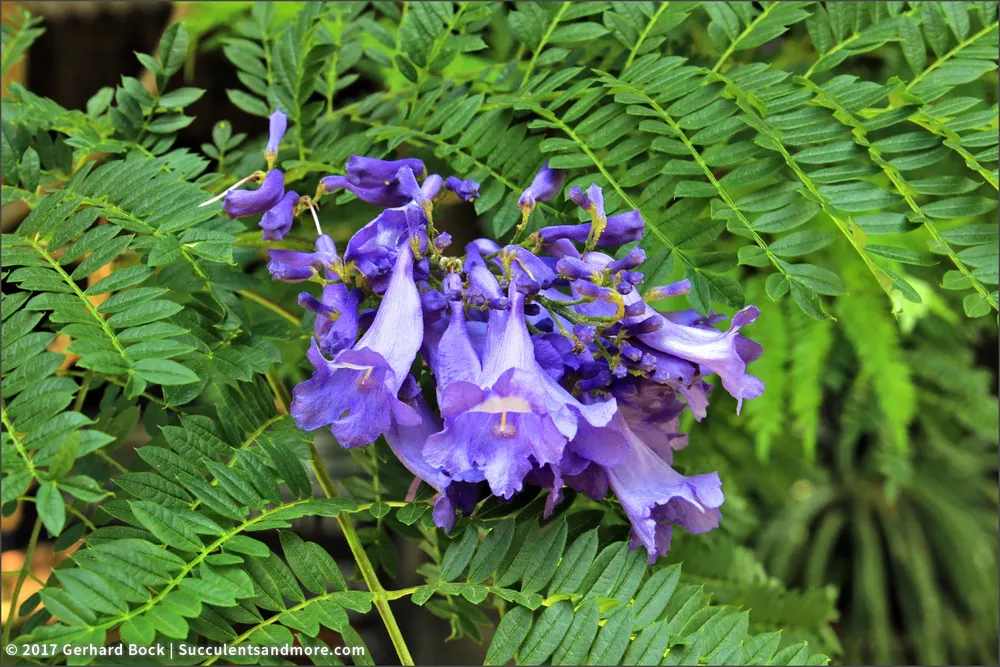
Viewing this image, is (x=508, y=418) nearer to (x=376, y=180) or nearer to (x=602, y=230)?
(x=602, y=230)

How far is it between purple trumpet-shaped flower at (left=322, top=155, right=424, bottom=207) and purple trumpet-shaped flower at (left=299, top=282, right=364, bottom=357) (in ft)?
0.42

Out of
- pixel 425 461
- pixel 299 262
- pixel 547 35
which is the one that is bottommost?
pixel 425 461

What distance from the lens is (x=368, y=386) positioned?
688mm

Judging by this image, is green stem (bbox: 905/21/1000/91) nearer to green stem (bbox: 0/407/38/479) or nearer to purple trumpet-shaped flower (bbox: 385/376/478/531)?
purple trumpet-shaped flower (bbox: 385/376/478/531)

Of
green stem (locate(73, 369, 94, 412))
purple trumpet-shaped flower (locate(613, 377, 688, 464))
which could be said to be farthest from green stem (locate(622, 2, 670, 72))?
green stem (locate(73, 369, 94, 412))

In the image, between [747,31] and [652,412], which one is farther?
[747,31]

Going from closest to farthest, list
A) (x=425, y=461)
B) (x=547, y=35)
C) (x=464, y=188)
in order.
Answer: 1. (x=425, y=461)
2. (x=464, y=188)
3. (x=547, y=35)

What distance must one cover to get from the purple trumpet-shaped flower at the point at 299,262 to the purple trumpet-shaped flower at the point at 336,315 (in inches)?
0.9

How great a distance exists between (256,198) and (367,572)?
0.36 meters

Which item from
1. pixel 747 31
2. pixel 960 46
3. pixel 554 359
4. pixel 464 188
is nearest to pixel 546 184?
pixel 464 188

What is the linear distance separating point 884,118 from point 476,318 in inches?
17.0

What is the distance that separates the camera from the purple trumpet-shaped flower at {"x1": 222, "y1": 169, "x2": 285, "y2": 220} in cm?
78

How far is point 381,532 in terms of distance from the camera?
0.89 m

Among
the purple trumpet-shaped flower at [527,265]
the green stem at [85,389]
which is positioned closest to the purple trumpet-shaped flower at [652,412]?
the purple trumpet-shaped flower at [527,265]
